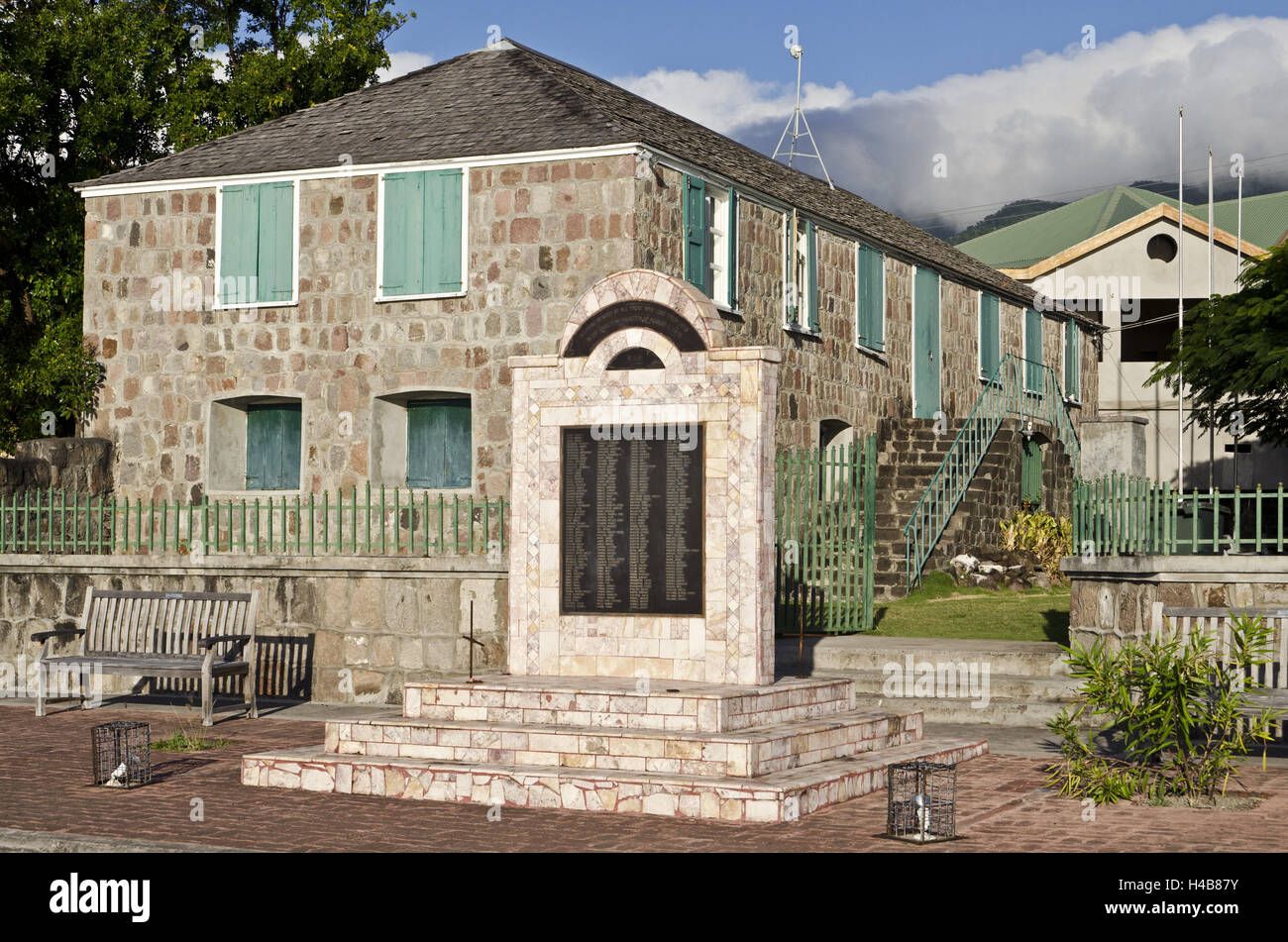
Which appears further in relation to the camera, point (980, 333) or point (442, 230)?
point (980, 333)

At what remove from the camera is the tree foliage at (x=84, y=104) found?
976 inches

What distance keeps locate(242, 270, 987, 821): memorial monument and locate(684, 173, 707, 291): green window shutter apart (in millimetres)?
7975

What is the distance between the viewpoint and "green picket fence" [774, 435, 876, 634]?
1639 centimetres

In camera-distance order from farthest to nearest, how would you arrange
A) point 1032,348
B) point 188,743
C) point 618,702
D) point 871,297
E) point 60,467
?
1. point 1032,348
2. point 871,297
3. point 60,467
4. point 188,743
5. point 618,702

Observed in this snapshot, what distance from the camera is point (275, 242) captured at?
66.7 ft

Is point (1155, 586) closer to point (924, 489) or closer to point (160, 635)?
point (160, 635)

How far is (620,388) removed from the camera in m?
11.5

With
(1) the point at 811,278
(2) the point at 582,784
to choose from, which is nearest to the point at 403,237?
(1) the point at 811,278

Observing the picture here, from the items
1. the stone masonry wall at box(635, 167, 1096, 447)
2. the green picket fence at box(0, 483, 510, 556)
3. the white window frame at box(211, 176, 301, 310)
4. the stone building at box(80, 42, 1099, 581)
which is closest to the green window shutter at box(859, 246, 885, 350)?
the stone masonry wall at box(635, 167, 1096, 447)

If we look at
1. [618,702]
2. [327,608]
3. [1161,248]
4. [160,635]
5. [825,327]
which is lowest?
[618,702]

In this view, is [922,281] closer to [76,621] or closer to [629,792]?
[76,621]

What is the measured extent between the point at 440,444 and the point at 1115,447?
870cm

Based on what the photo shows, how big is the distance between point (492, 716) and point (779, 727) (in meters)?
2.02

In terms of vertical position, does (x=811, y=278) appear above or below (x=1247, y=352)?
above
